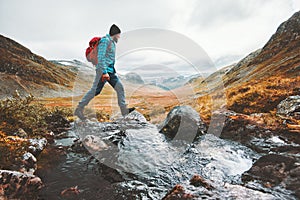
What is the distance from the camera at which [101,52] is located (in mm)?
9609

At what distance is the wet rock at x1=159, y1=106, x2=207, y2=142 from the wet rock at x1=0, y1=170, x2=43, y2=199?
6.69 metres

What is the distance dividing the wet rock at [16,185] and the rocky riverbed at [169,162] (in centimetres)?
2

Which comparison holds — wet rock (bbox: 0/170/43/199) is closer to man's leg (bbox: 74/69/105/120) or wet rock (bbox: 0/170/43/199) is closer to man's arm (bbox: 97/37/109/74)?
man's leg (bbox: 74/69/105/120)

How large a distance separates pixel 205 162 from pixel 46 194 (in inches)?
225

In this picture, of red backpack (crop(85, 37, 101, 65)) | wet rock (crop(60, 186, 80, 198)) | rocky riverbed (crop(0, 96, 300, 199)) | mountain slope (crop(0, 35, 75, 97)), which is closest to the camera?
rocky riverbed (crop(0, 96, 300, 199))

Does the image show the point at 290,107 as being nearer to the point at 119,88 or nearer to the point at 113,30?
→ the point at 119,88

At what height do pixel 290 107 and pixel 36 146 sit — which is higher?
pixel 290 107

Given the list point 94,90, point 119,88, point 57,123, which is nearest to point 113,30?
point 119,88

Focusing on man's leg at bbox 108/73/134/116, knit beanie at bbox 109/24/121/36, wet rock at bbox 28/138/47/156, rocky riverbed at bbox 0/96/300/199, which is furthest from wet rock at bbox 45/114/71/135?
knit beanie at bbox 109/24/121/36

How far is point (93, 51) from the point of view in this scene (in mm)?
10195

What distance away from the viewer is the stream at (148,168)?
6031 mm

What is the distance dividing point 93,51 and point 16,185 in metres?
6.75

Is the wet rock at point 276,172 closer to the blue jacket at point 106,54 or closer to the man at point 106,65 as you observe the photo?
the man at point 106,65

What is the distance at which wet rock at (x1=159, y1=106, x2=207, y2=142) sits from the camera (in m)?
10.4
